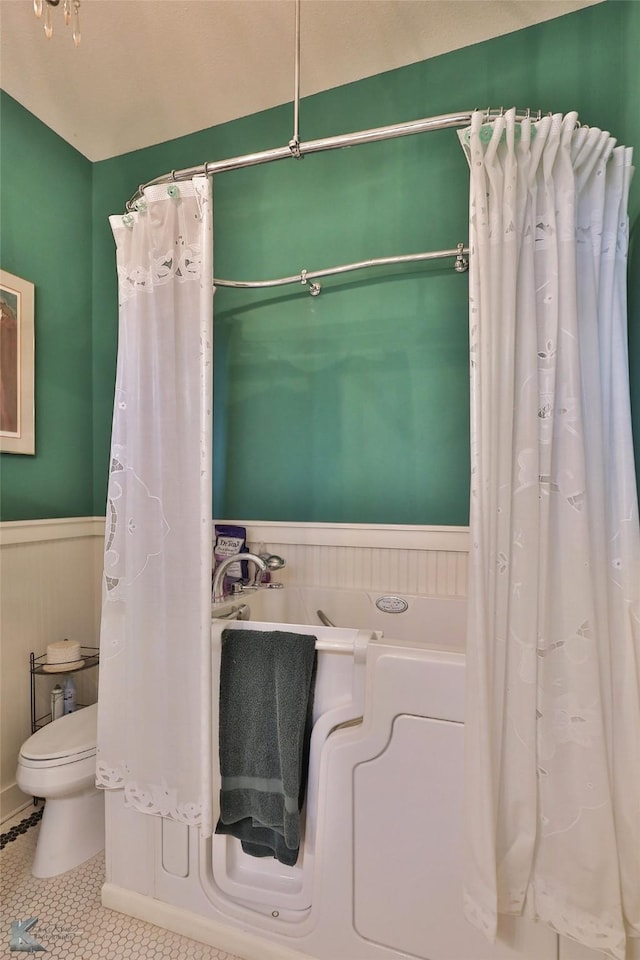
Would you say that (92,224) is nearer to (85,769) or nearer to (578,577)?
(85,769)

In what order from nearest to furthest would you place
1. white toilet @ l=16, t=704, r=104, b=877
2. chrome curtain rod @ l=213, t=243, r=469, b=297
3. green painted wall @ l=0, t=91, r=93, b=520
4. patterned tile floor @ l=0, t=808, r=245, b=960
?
1. patterned tile floor @ l=0, t=808, r=245, b=960
2. white toilet @ l=16, t=704, r=104, b=877
3. chrome curtain rod @ l=213, t=243, r=469, b=297
4. green painted wall @ l=0, t=91, r=93, b=520

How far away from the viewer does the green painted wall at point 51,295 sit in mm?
2041

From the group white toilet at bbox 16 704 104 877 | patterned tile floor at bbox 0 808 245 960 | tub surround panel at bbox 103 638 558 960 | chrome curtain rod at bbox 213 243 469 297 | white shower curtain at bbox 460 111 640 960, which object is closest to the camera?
white shower curtain at bbox 460 111 640 960

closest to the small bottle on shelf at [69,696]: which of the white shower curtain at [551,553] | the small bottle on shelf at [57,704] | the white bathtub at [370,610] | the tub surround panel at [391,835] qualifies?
the small bottle on shelf at [57,704]

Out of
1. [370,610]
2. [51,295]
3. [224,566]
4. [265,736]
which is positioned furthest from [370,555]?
[51,295]

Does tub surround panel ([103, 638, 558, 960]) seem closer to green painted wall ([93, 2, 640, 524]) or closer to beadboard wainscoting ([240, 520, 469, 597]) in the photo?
beadboard wainscoting ([240, 520, 469, 597])

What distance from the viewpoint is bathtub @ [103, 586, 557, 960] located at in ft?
3.90

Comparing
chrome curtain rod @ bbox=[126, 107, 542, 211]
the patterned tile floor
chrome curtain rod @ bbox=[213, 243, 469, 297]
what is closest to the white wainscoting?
the patterned tile floor

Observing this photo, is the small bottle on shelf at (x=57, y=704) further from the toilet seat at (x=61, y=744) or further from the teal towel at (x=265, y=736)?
the teal towel at (x=265, y=736)

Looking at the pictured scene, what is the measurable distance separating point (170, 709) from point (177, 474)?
2.18 ft

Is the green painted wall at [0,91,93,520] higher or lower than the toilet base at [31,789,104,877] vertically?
higher

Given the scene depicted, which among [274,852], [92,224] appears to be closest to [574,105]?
[92,224]

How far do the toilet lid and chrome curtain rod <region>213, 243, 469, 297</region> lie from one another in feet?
5.65

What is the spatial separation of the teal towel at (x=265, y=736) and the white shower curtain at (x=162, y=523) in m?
0.07
